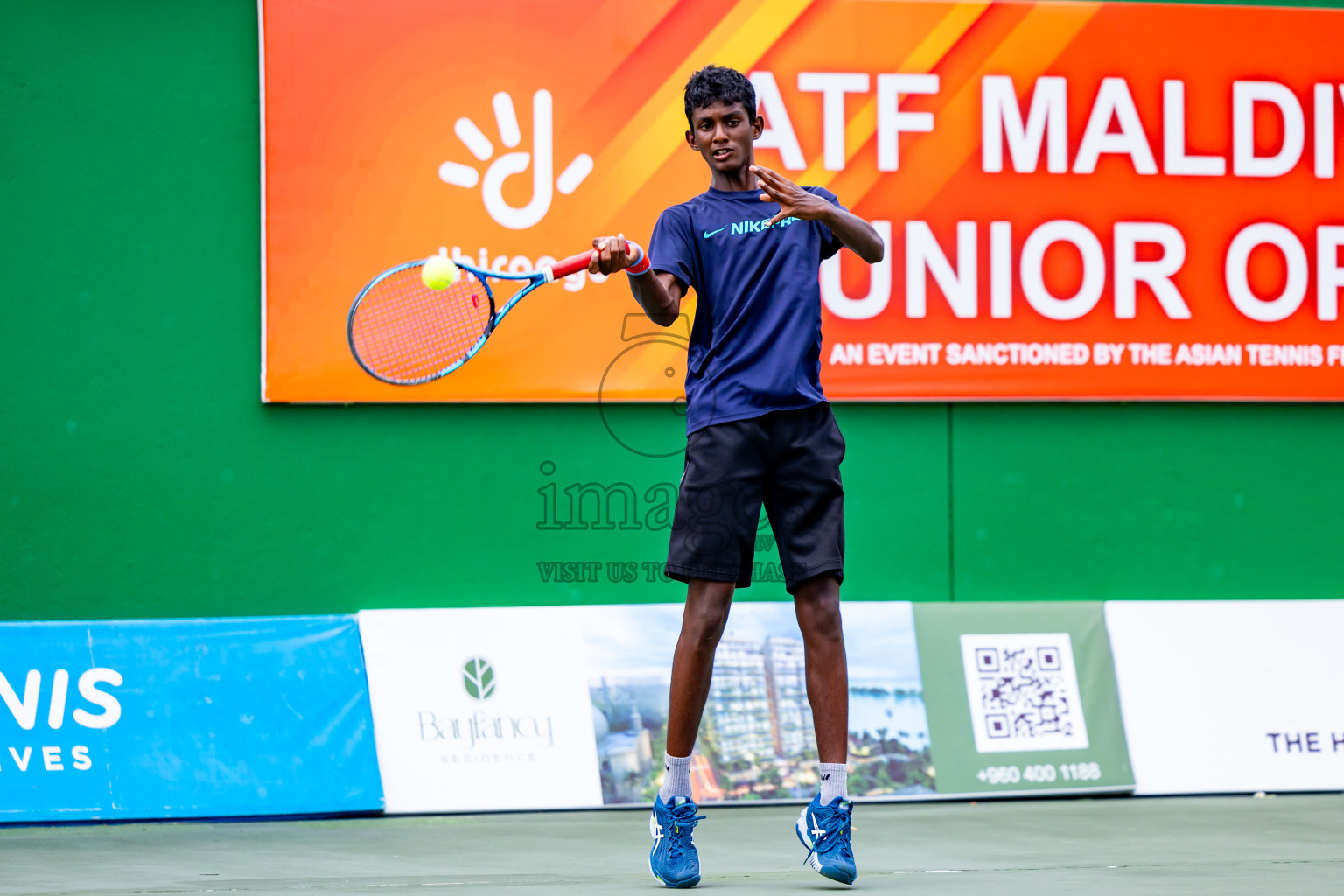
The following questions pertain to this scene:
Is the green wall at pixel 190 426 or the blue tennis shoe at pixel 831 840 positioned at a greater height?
the green wall at pixel 190 426

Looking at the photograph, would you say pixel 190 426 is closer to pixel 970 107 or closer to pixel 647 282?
pixel 647 282

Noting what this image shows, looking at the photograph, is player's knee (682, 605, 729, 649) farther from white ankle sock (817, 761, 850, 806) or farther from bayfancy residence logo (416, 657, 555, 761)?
bayfancy residence logo (416, 657, 555, 761)

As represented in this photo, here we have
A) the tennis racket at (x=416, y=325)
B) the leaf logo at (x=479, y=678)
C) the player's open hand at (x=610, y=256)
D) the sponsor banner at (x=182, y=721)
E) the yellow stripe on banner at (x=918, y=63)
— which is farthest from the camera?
the yellow stripe on banner at (x=918, y=63)

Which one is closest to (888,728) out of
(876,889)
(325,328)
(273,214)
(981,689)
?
(981,689)

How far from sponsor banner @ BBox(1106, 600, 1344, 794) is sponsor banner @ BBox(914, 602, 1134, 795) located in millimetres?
91

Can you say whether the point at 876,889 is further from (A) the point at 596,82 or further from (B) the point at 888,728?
(A) the point at 596,82

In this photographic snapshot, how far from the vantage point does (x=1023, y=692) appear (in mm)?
4891

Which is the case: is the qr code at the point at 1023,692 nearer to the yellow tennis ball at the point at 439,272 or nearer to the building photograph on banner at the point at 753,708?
the building photograph on banner at the point at 753,708

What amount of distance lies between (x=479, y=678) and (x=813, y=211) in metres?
2.23

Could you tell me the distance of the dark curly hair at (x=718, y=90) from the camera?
3.18 meters

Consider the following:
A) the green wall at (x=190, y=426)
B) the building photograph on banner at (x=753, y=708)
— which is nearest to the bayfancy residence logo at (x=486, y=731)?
the building photograph on banner at (x=753, y=708)

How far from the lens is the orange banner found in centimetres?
490

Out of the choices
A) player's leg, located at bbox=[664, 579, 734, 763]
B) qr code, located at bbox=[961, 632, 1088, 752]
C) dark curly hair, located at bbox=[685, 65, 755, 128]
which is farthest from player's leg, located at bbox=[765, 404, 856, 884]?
qr code, located at bbox=[961, 632, 1088, 752]

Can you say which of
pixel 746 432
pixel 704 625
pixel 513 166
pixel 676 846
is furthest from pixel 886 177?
pixel 676 846
